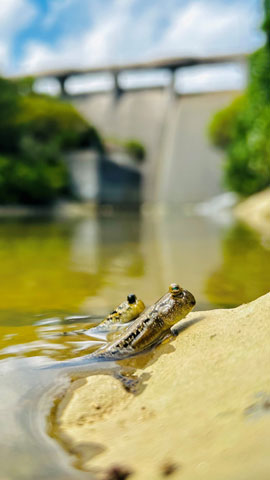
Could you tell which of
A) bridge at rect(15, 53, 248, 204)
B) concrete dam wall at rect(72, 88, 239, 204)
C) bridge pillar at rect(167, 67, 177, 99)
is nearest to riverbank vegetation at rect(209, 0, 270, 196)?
concrete dam wall at rect(72, 88, 239, 204)

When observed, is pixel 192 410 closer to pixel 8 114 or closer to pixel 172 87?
pixel 8 114

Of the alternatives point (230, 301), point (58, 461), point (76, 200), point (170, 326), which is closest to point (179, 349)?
point (170, 326)

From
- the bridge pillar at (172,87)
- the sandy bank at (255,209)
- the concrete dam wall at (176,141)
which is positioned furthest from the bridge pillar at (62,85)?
the sandy bank at (255,209)

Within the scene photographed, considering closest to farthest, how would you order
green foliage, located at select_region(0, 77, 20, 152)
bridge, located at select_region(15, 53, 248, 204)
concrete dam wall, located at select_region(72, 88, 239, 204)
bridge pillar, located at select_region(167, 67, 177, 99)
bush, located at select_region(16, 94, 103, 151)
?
green foliage, located at select_region(0, 77, 20, 152) < bush, located at select_region(16, 94, 103, 151) < bridge, located at select_region(15, 53, 248, 204) < concrete dam wall, located at select_region(72, 88, 239, 204) < bridge pillar, located at select_region(167, 67, 177, 99)

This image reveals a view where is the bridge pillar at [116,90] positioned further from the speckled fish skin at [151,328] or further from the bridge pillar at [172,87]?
the speckled fish skin at [151,328]

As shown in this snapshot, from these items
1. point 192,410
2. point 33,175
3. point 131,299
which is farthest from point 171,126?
point 192,410

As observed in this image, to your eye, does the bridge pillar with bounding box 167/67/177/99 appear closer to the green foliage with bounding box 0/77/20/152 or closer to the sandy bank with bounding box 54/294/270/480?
the green foliage with bounding box 0/77/20/152
